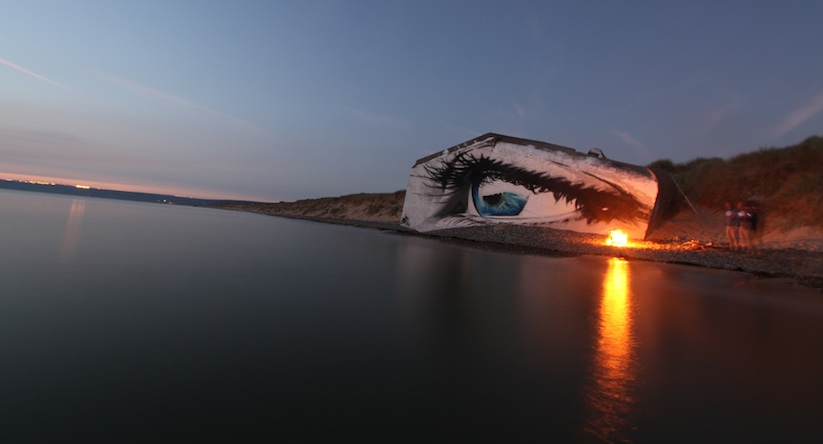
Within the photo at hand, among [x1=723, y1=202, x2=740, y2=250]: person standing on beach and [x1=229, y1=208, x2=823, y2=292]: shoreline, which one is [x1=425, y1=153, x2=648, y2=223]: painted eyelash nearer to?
[x1=229, y1=208, x2=823, y2=292]: shoreline

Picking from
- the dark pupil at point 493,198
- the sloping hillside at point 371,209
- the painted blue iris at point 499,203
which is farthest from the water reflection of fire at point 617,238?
the sloping hillside at point 371,209

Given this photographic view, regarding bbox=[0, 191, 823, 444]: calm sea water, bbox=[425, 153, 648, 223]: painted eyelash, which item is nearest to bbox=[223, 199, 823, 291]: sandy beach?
bbox=[425, 153, 648, 223]: painted eyelash

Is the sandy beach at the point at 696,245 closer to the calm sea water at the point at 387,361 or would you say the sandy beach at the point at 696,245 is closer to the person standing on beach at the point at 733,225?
the person standing on beach at the point at 733,225

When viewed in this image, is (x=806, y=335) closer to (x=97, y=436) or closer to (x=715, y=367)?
(x=715, y=367)

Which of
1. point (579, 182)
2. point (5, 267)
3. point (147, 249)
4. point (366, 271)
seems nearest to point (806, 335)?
point (366, 271)

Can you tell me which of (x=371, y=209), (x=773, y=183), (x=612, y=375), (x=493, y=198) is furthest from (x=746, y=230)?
(x=371, y=209)
